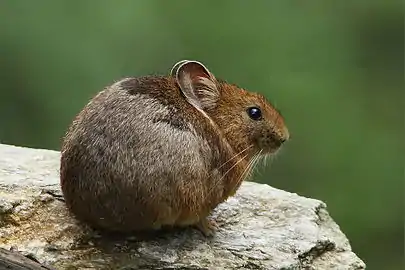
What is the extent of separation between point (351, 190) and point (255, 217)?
2186mm

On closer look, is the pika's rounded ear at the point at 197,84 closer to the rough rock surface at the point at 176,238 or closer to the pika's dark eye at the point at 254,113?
the pika's dark eye at the point at 254,113

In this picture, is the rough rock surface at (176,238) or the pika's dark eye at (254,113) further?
the pika's dark eye at (254,113)

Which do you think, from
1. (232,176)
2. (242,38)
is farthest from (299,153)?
(232,176)

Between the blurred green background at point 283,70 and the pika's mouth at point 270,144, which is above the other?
the blurred green background at point 283,70

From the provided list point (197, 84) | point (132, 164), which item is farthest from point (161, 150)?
point (197, 84)

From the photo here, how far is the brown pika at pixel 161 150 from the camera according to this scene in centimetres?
364

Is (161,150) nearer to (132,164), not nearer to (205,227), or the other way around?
(132,164)

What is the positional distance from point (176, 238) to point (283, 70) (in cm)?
248

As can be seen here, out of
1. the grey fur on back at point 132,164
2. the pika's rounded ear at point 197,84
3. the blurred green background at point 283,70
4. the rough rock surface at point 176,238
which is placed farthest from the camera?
the blurred green background at point 283,70

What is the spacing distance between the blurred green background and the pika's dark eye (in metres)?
1.74

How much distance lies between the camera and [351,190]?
6391 mm

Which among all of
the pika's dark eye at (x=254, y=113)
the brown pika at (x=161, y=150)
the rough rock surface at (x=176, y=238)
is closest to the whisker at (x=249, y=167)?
the brown pika at (x=161, y=150)

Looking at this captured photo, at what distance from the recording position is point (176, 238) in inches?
154

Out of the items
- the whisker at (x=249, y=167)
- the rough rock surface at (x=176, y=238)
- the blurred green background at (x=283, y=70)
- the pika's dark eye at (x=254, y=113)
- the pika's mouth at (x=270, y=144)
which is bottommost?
the rough rock surface at (x=176, y=238)
